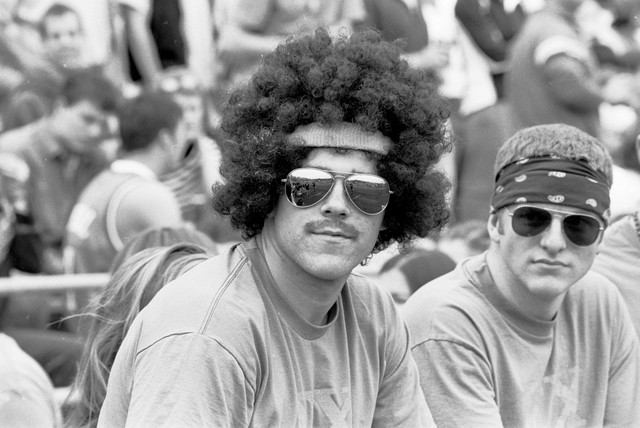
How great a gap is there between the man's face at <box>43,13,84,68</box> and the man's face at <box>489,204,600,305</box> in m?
4.07

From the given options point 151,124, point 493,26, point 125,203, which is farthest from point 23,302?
point 493,26

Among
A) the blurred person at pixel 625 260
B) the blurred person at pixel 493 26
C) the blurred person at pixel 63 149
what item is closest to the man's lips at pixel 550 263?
the blurred person at pixel 625 260

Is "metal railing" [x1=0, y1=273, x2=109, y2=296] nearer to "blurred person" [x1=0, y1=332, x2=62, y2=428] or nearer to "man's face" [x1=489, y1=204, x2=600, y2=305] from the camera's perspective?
"blurred person" [x1=0, y1=332, x2=62, y2=428]

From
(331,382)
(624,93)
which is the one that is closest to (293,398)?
(331,382)

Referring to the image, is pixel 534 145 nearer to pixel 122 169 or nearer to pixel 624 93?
pixel 122 169

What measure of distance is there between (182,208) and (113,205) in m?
0.85

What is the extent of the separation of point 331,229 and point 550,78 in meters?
4.51

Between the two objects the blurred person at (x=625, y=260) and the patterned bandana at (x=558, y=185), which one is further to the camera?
the blurred person at (x=625, y=260)

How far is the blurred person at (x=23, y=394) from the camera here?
3477 mm

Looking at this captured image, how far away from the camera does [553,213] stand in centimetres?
358

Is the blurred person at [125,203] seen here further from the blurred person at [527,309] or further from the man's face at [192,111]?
the blurred person at [527,309]

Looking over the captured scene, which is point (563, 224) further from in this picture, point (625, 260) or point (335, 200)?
point (335, 200)

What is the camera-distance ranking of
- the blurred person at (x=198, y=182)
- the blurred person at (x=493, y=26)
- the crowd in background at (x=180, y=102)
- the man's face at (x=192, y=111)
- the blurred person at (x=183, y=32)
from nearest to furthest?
the crowd in background at (x=180, y=102) → the blurred person at (x=198, y=182) → the man's face at (x=192, y=111) → the blurred person at (x=183, y=32) → the blurred person at (x=493, y=26)

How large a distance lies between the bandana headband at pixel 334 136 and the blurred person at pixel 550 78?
13.9 feet
